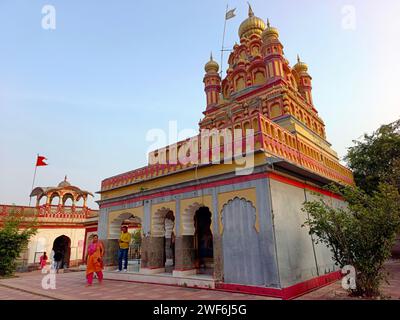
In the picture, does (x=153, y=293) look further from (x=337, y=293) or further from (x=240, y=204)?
(x=337, y=293)

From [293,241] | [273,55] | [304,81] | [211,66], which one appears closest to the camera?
[293,241]

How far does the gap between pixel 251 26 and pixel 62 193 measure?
69.8ft

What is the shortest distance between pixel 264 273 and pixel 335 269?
4477 mm

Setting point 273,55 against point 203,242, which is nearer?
point 203,242

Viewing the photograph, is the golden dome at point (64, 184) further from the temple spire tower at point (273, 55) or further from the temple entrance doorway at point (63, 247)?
the temple spire tower at point (273, 55)

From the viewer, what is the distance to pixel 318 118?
16688 mm

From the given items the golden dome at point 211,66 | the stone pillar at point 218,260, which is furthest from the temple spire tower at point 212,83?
the stone pillar at point 218,260

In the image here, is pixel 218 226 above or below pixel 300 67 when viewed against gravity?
below

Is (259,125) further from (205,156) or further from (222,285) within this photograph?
(222,285)

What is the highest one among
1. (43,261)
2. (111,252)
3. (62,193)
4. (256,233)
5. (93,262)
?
(62,193)

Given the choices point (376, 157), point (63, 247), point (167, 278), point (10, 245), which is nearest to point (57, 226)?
point (63, 247)

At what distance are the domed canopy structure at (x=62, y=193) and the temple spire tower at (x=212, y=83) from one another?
51.6ft

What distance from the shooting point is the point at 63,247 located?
22656mm

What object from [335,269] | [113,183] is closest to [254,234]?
[335,269]
